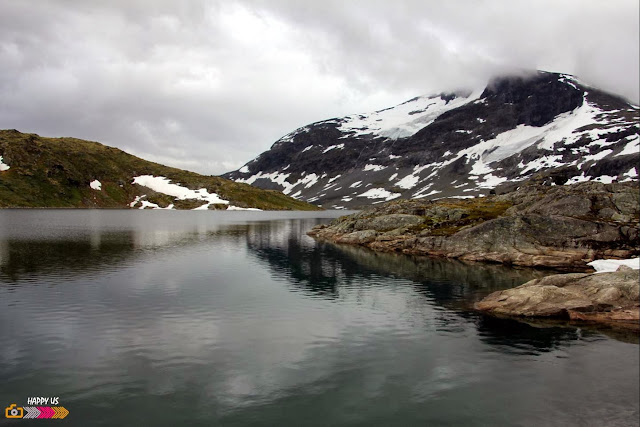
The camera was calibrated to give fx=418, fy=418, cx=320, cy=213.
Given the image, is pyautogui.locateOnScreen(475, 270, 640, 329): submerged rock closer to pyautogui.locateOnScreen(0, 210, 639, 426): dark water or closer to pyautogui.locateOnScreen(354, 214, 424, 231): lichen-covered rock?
pyautogui.locateOnScreen(0, 210, 639, 426): dark water

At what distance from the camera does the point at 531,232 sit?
77.1m

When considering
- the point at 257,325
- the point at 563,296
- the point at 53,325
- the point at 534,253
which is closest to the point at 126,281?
the point at 53,325

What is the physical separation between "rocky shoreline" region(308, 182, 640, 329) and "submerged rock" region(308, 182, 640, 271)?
0.15 meters

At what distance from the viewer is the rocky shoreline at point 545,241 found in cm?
4181

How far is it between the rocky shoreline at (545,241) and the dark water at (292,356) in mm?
4980

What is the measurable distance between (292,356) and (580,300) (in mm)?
30332

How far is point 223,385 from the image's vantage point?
84.6ft

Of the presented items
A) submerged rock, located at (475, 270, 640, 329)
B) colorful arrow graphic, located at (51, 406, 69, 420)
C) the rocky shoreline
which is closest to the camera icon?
colorful arrow graphic, located at (51, 406, 69, 420)

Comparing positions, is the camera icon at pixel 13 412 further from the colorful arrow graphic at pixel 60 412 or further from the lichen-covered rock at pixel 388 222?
the lichen-covered rock at pixel 388 222

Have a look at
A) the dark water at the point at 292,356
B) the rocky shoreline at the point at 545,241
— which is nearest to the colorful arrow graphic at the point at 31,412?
the dark water at the point at 292,356

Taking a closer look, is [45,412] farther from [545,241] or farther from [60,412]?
[545,241]

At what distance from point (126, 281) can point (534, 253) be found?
216ft

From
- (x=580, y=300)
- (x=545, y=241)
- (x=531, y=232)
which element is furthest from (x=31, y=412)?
(x=531, y=232)

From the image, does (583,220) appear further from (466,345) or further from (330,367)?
(330,367)
